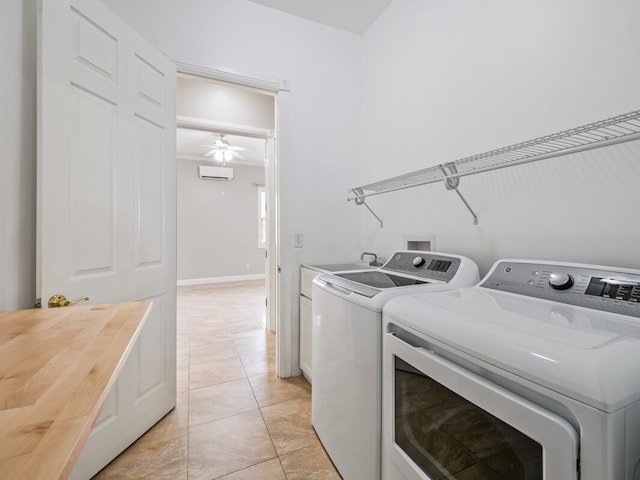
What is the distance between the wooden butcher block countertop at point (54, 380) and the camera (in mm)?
361

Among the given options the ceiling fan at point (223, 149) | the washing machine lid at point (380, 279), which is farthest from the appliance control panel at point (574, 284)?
the ceiling fan at point (223, 149)

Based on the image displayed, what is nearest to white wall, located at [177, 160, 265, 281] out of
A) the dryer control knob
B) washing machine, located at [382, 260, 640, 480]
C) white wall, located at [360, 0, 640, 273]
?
white wall, located at [360, 0, 640, 273]

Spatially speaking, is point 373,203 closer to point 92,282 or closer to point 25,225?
point 92,282

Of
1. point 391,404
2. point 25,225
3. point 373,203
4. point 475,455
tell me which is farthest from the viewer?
point 373,203

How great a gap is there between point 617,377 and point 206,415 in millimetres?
1932

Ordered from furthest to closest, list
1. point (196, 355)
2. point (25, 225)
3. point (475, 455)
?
point (196, 355) → point (25, 225) → point (475, 455)

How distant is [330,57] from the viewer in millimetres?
2379

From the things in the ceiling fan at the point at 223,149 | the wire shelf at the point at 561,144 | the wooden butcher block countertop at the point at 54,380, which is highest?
the ceiling fan at the point at 223,149

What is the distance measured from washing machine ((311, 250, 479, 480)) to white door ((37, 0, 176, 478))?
0.96 meters

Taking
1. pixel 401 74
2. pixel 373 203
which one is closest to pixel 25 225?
pixel 373 203

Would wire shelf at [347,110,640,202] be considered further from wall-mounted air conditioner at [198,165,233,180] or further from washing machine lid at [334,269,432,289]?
wall-mounted air conditioner at [198,165,233,180]

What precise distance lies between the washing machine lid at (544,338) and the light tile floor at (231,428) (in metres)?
1.02

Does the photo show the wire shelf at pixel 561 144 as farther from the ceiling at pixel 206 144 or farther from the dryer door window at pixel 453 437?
the ceiling at pixel 206 144

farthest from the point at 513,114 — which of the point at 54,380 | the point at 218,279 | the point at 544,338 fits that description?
the point at 218,279
